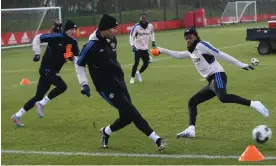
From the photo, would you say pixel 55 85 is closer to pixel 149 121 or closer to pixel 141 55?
pixel 149 121

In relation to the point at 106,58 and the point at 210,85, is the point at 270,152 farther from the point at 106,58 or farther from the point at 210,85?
the point at 106,58

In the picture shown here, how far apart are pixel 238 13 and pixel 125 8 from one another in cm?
1543

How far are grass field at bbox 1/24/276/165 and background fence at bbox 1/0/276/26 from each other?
31.6m

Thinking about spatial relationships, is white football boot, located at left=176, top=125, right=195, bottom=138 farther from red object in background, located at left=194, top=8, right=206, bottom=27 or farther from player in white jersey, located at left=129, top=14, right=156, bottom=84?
red object in background, located at left=194, top=8, right=206, bottom=27

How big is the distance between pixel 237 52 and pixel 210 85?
1747 centimetres

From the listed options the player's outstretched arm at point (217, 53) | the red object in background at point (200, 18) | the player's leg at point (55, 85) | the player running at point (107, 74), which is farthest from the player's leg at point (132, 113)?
the red object in background at point (200, 18)

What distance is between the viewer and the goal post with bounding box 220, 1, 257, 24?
6297 centimetres

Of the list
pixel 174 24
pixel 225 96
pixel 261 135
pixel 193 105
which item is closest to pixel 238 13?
pixel 174 24

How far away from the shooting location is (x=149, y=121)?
420 inches

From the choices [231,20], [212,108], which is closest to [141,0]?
[231,20]

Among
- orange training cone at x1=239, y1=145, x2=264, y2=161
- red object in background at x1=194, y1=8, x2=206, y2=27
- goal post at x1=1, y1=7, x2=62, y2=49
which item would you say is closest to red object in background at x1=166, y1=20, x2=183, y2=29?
red object in background at x1=194, y1=8, x2=206, y2=27

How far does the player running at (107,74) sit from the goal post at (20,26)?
26674mm

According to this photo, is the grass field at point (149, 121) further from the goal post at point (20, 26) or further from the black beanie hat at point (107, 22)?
the goal post at point (20, 26)

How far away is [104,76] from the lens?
8211 millimetres
